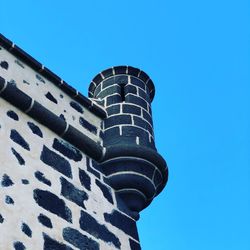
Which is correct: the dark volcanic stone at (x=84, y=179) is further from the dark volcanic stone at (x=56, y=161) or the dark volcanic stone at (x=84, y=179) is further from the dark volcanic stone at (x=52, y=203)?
the dark volcanic stone at (x=52, y=203)

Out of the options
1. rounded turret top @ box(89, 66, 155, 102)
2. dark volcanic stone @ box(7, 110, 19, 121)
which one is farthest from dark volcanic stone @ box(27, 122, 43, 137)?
rounded turret top @ box(89, 66, 155, 102)

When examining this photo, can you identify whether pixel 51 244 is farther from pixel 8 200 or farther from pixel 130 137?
pixel 130 137

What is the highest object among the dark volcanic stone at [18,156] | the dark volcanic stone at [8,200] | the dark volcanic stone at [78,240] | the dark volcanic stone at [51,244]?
the dark volcanic stone at [18,156]

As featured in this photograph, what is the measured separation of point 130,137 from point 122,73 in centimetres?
103

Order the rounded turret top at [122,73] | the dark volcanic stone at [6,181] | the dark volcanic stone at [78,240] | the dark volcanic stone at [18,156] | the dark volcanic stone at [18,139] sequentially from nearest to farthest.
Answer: the dark volcanic stone at [6,181], the dark volcanic stone at [78,240], the dark volcanic stone at [18,156], the dark volcanic stone at [18,139], the rounded turret top at [122,73]

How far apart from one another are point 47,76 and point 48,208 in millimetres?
1569

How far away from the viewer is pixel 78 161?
17.6ft

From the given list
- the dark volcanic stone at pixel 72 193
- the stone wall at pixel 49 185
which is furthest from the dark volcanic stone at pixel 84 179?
the dark volcanic stone at pixel 72 193

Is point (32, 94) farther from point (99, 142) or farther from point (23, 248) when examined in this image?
point (23, 248)

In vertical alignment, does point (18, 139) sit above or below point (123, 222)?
above

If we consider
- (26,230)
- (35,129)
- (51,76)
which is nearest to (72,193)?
(35,129)

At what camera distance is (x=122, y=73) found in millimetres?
6652

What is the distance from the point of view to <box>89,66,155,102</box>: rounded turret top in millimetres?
6660

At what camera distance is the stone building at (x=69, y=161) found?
4.46 metres
